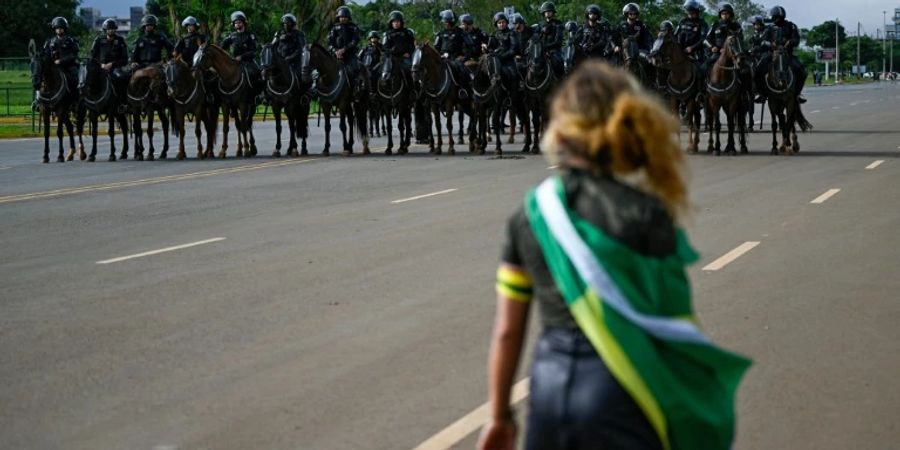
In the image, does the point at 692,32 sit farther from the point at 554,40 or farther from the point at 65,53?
the point at 65,53

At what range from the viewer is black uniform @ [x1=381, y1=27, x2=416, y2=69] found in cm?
3116

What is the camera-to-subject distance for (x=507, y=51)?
31.4m

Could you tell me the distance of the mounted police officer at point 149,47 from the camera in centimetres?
3161

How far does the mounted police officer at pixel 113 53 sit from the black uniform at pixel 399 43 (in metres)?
5.07

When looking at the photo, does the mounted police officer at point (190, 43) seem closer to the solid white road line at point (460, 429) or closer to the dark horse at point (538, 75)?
the dark horse at point (538, 75)

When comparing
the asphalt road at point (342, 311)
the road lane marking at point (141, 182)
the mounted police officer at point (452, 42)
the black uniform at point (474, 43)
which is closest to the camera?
the asphalt road at point (342, 311)

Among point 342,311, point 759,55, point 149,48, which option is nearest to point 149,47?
point 149,48

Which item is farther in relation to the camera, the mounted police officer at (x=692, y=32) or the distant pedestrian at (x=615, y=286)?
the mounted police officer at (x=692, y=32)

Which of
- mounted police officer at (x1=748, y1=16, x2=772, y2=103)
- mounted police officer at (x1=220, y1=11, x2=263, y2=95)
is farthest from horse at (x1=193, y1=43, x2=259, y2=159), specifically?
mounted police officer at (x1=748, y1=16, x2=772, y2=103)

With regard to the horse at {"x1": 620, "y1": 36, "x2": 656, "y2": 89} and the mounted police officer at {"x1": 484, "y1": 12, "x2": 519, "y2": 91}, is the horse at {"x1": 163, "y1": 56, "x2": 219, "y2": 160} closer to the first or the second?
the mounted police officer at {"x1": 484, "y1": 12, "x2": 519, "y2": 91}

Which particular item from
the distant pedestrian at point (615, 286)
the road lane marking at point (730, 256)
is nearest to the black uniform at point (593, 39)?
the road lane marking at point (730, 256)

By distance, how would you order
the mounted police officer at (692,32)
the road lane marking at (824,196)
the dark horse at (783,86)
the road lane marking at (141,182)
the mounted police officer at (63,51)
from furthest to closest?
the mounted police officer at (63,51) → the mounted police officer at (692,32) → the dark horse at (783,86) → the road lane marking at (141,182) → the road lane marking at (824,196)

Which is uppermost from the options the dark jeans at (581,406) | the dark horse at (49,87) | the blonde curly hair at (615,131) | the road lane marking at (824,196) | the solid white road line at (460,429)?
the dark horse at (49,87)

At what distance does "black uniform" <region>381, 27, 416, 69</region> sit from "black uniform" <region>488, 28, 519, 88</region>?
5.17 ft
